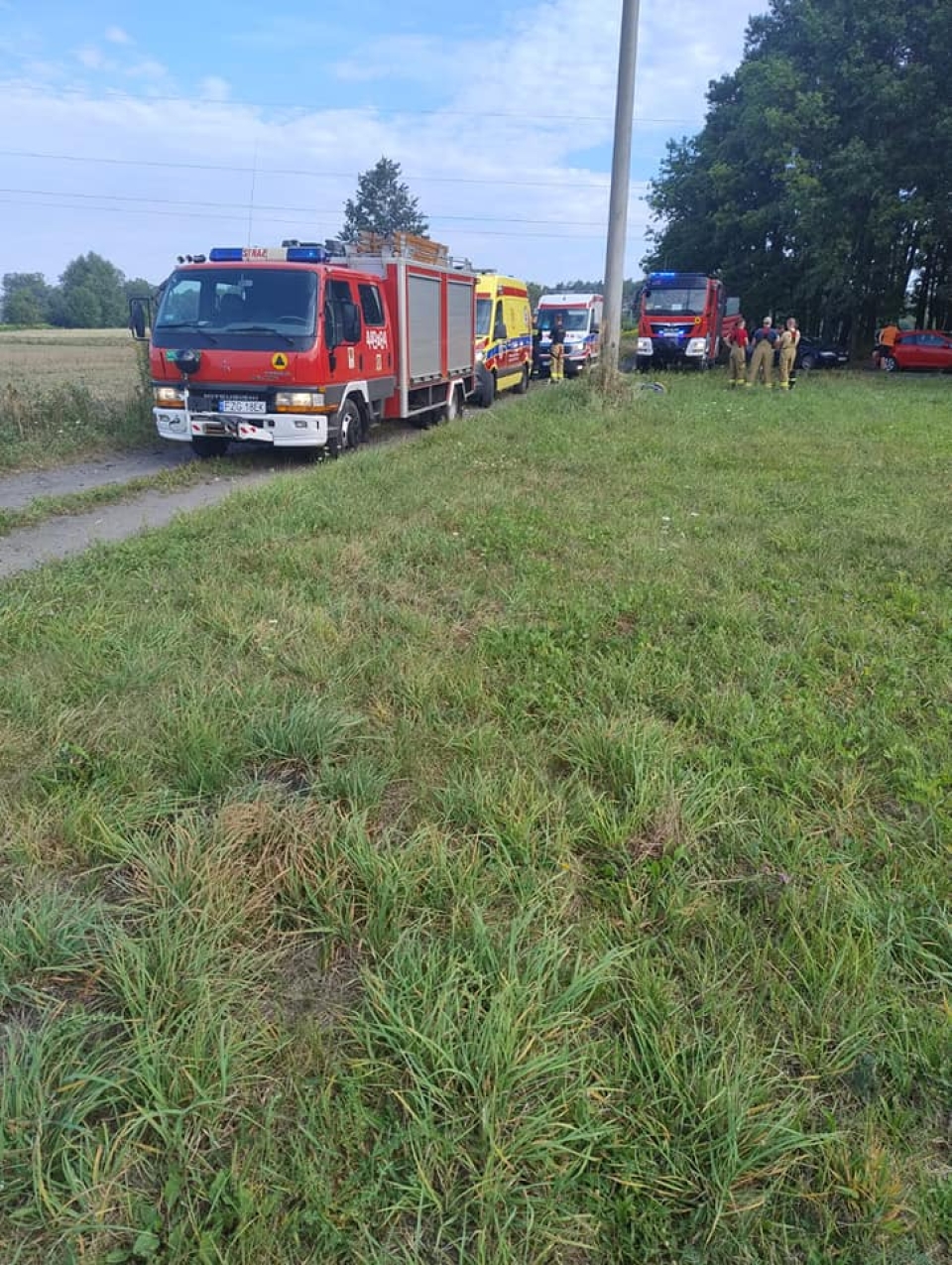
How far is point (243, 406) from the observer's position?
929cm

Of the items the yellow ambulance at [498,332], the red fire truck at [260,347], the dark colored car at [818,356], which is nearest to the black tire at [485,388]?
the yellow ambulance at [498,332]

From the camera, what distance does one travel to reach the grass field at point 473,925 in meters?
1.65

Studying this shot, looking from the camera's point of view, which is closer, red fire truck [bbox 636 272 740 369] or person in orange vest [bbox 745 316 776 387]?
person in orange vest [bbox 745 316 776 387]

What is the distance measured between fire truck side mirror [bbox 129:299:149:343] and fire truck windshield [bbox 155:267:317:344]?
2.57 feet

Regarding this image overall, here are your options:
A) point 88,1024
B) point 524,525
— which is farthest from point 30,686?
point 524,525

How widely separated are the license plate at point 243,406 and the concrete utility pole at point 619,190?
7.64 meters

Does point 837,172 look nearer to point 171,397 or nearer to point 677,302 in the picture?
point 677,302

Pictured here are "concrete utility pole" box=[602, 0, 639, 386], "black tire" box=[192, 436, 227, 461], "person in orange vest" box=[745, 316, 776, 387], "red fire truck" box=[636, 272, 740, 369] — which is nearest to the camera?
"black tire" box=[192, 436, 227, 461]

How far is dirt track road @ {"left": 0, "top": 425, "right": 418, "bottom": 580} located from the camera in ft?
21.5

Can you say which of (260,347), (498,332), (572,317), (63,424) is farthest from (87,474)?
(572,317)

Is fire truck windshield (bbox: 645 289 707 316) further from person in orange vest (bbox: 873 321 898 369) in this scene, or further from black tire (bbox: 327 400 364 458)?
black tire (bbox: 327 400 364 458)

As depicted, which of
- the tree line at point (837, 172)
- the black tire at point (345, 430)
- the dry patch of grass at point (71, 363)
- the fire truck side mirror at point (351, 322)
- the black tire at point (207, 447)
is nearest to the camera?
the fire truck side mirror at point (351, 322)

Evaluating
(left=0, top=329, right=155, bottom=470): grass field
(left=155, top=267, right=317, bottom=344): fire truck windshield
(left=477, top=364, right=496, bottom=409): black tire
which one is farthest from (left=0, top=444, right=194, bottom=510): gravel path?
(left=477, top=364, right=496, bottom=409): black tire

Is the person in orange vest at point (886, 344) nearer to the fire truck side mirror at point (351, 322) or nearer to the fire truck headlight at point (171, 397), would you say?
the fire truck side mirror at point (351, 322)
